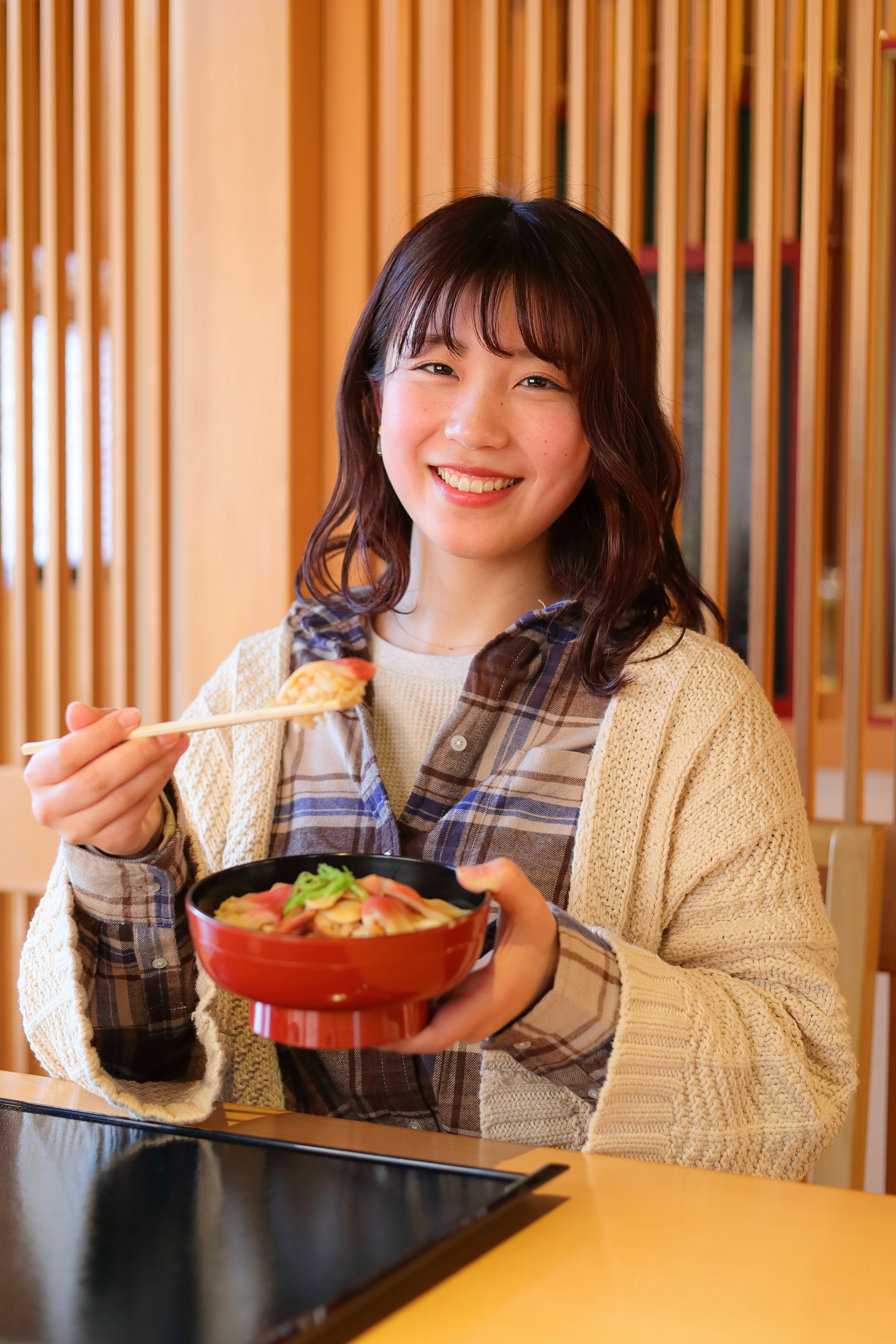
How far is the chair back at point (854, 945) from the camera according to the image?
1.42 m

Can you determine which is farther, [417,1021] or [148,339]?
[148,339]

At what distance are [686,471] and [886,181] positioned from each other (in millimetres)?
2019

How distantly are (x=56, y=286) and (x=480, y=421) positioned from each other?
1.13 meters

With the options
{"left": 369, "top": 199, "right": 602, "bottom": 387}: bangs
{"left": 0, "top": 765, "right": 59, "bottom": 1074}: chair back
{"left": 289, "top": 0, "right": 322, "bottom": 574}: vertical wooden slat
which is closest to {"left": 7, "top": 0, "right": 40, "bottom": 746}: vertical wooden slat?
{"left": 0, "top": 765, "right": 59, "bottom": 1074}: chair back

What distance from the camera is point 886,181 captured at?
3.49m

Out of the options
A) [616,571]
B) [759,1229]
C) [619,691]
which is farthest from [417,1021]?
[616,571]

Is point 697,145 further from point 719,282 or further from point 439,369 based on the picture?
point 439,369

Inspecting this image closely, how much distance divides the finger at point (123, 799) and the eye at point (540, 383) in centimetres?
52

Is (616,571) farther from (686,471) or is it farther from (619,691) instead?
(686,471)

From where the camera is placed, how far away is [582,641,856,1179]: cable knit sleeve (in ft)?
3.19

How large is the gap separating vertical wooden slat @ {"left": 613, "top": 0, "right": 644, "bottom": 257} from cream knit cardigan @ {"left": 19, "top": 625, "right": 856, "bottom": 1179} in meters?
0.71

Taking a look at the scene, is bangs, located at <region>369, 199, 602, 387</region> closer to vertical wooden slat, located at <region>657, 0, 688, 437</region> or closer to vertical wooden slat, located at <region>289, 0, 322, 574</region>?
vertical wooden slat, located at <region>657, 0, 688, 437</region>

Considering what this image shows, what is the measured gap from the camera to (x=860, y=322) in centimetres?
159

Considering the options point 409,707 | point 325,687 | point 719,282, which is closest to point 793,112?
point 719,282
